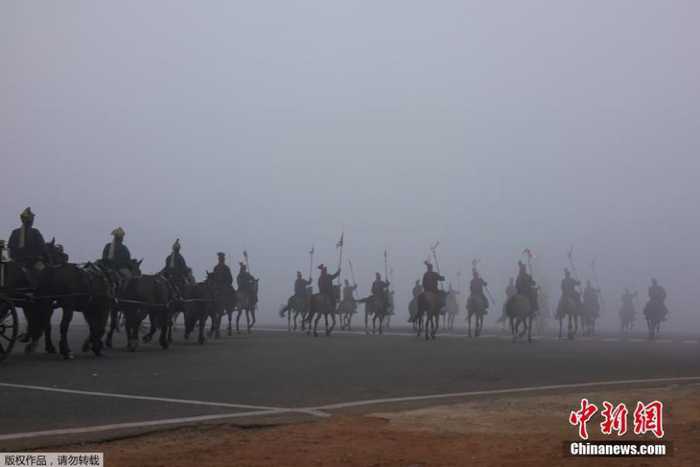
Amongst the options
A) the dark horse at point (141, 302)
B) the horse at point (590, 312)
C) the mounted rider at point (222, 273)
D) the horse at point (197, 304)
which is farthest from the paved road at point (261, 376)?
the horse at point (590, 312)

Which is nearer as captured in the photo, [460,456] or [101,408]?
[460,456]

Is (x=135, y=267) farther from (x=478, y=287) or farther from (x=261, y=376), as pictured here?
(x=478, y=287)

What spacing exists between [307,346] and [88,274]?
7.54 metres

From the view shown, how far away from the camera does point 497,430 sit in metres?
8.91

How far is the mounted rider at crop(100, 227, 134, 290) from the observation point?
869 inches

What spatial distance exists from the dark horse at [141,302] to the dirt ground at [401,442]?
1290cm

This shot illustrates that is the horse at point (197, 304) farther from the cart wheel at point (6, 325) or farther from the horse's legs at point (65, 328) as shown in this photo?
the cart wheel at point (6, 325)

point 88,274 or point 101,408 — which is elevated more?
point 88,274

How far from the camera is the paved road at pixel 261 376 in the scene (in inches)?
409

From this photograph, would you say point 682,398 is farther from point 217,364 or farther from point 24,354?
point 24,354

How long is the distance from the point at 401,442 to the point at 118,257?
15941 millimetres

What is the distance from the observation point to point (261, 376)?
14664mm

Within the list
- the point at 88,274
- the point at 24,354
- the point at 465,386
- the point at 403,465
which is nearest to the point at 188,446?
the point at 403,465

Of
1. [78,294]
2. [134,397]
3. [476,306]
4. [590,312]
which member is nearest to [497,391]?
[134,397]
